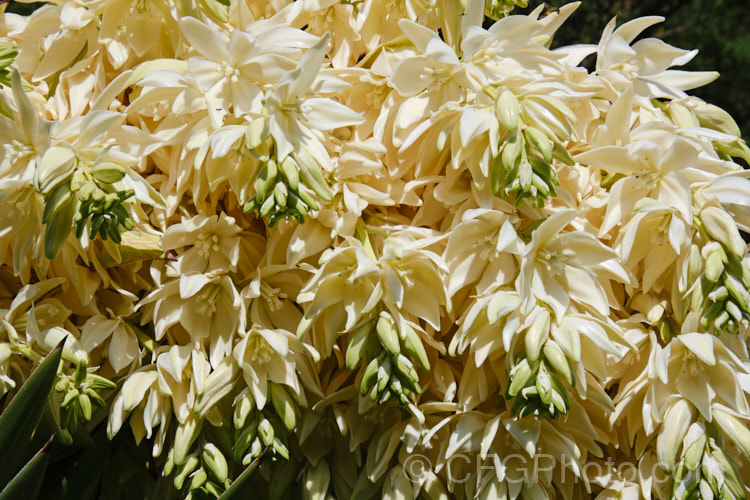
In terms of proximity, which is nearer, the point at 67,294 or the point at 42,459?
the point at 42,459

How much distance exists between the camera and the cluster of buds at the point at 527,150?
836 mm

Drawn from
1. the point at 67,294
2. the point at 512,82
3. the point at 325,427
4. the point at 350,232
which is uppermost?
the point at 512,82

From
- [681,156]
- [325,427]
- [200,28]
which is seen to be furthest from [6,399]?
[681,156]

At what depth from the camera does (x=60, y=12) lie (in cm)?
98

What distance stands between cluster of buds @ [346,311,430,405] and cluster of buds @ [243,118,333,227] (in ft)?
0.45

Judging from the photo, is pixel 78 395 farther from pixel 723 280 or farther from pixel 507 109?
pixel 723 280

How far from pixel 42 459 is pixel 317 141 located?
43cm

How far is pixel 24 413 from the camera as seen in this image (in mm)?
846

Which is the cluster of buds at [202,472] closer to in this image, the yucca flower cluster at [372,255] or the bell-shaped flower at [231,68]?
the yucca flower cluster at [372,255]

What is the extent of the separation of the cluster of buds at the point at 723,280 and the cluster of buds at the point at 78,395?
0.63 meters

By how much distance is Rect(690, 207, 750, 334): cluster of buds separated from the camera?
0.87m

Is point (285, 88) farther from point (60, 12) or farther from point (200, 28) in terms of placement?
point (60, 12)

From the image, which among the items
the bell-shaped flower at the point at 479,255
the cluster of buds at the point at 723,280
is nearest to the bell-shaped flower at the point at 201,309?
the bell-shaped flower at the point at 479,255
